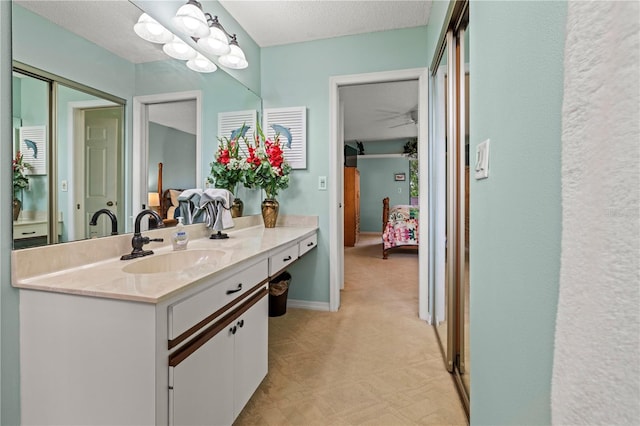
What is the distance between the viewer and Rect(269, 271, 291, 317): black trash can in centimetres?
270

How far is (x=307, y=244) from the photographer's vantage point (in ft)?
8.40

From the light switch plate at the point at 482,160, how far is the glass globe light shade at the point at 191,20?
175 cm

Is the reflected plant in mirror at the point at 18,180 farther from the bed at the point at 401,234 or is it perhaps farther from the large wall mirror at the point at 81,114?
the bed at the point at 401,234

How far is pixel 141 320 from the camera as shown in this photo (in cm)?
90

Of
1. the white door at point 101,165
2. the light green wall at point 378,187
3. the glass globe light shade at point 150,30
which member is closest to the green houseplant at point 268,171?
the glass globe light shade at point 150,30

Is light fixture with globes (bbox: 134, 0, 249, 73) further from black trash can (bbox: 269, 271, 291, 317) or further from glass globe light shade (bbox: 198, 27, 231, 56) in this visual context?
black trash can (bbox: 269, 271, 291, 317)

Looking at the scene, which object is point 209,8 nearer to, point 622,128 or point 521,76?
point 521,76

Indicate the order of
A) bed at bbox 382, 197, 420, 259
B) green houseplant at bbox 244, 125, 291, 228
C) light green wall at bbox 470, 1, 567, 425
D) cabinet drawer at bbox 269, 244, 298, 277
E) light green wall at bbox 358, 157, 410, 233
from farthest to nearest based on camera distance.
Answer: light green wall at bbox 358, 157, 410, 233, bed at bbox 382, 197, 420, 259, green houseplant at bbox 244, 125, 291, 228, cabinet drawer at bbox 269, 244, 298, 277, light green wall at bbox 470, 1, 567, 425

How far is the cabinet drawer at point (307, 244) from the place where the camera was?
2381 millimetres

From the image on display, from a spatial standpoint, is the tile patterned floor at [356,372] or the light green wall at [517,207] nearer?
the light green wall at [517,207]

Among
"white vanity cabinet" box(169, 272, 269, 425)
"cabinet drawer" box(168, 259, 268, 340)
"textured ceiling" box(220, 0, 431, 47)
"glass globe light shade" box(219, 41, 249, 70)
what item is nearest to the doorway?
"textured ceiling" box(220, 0, 431, 47)

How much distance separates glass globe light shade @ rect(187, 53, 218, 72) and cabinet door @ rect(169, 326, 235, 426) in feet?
5.45

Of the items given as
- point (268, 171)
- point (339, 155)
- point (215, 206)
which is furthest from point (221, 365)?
point (339, 155)

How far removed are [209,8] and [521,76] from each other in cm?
225
